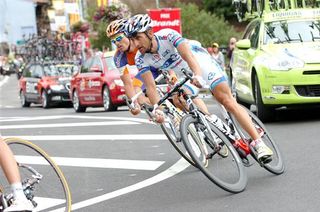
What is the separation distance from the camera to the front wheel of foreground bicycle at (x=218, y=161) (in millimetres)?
6816

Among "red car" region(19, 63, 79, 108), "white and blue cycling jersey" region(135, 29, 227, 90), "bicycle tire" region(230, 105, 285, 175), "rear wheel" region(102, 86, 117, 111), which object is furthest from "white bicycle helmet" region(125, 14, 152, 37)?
"red car" region(19, 63, 79, 108)

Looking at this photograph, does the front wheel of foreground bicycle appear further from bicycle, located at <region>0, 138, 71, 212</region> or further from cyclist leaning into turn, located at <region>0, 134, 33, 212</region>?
cyclist leaning into turn, located at <region>0, 134, 33, 212</region>

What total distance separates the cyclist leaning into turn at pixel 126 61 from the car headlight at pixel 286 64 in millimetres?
3795

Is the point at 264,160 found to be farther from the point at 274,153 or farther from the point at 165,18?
the point at 165,18

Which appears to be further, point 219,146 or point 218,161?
point 219,146

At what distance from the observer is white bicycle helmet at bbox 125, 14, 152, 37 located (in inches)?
285

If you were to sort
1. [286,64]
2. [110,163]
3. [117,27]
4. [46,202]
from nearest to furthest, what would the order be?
[46,202] → [117,27] → [110,163] → [286,64]

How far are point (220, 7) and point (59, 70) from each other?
51870 mm

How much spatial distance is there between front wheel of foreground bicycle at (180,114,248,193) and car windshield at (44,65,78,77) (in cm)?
2042

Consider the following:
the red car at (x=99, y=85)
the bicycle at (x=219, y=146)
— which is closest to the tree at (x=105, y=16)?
the red car at (x=99, y=85)

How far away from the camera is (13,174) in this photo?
517cm

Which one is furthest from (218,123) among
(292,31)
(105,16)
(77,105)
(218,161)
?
(105,16)

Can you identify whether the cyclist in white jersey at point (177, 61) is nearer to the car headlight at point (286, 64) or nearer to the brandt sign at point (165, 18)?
the car headlight at point (286, 64)

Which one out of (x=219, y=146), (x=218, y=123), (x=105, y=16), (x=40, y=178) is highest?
(x=40, y=178)
